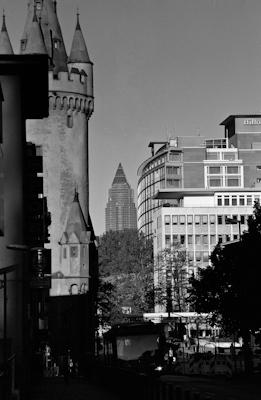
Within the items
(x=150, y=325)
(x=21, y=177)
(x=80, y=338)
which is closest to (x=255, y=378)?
(x=150, y=325)

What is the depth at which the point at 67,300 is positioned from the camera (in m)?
160

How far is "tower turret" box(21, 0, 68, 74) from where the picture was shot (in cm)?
16538

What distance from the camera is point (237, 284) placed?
81188 millimetres

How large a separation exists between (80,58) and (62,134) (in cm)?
1130

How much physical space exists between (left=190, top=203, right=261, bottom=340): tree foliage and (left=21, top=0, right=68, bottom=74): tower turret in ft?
257

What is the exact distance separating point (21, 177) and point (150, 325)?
32301 millimetres

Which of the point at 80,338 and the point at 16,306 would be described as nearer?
the point at 16,306

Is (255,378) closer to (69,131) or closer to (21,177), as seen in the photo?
(21,177)

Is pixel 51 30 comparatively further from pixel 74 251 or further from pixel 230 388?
pixel 230 388

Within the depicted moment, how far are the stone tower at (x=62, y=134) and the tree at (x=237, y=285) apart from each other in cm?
7004

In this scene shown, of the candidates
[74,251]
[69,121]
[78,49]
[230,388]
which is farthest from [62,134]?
[230,388]

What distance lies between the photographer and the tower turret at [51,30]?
165375mm

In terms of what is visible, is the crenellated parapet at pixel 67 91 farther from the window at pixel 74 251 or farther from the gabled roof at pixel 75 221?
the window at pixel 74 251

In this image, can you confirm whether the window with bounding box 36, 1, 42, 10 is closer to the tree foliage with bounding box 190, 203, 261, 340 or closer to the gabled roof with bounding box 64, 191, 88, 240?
the gabled roof with bounding box 64, 191, 88, 240
